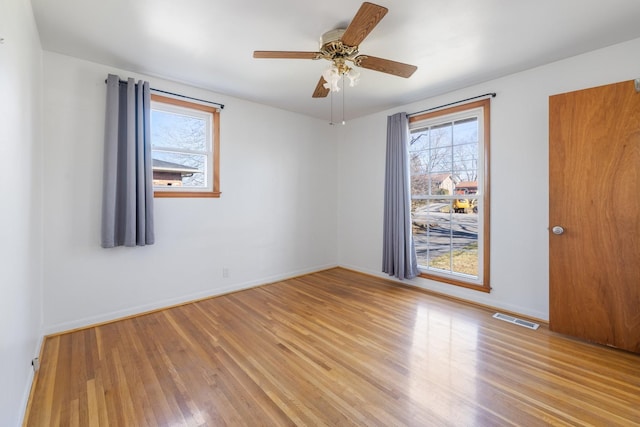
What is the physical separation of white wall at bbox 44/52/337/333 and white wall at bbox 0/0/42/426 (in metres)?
0.31

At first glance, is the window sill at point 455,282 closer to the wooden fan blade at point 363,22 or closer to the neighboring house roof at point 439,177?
the neighboring house roof at point 439,177

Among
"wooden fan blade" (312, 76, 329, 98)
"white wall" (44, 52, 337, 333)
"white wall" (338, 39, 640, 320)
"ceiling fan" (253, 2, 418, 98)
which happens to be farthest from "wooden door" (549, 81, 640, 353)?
"white wall" (44, 52, 337, 333)

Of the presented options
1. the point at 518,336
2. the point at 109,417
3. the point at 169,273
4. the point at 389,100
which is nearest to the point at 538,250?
the point at 518,336

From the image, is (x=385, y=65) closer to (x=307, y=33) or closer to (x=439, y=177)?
(x=307, y=33)

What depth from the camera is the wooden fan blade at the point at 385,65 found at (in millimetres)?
2105

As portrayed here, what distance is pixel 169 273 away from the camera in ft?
10.4

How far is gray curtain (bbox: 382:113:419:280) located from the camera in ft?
12.4

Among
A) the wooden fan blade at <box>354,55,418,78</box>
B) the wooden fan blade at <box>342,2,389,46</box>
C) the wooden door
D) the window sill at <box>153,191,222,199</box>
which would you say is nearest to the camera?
the wooden fan blade at <box>342,2,389,46</box>

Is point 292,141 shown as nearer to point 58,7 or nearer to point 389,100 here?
point 389,100

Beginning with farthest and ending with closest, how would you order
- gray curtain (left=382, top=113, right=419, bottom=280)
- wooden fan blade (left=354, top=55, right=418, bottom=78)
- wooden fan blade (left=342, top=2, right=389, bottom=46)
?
gray curtain (left=382, top=113, right=419, bottom=280), wooden fan blade (left=354, top=55, right=418, bottom=78), wooden fan blade (left=342, top=2, right=389, bottom=46)

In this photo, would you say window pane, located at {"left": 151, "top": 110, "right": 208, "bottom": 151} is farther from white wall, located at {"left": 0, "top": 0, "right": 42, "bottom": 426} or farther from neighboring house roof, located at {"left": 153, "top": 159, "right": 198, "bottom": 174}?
white wall, located at {"left": 0, "top": 0, "right": 42, "bottom": 426}

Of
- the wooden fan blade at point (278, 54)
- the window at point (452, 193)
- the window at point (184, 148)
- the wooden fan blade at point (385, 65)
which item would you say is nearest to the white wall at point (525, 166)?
the window at point (452, 193)

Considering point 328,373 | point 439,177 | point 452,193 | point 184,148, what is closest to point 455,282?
point 452,193

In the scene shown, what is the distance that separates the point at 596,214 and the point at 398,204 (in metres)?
1.93
